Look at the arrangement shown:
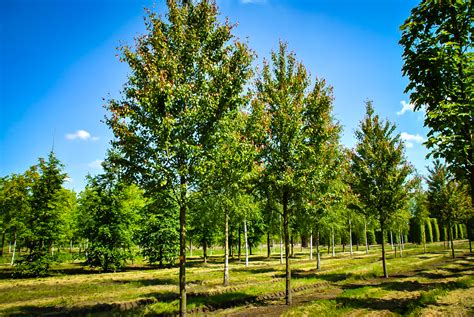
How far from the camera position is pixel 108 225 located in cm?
3659

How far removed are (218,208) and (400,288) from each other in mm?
12812

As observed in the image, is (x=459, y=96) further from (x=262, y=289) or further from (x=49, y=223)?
(x=49, y=223)

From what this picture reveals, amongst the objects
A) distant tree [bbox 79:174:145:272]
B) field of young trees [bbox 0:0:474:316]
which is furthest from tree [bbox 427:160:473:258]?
distant tree [bbox 79:174:145:272]

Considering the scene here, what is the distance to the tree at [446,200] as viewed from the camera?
3512 centimetres

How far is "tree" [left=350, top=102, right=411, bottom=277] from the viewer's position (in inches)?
938

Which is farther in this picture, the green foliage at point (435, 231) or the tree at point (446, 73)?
the green foliage at point (435, 231)

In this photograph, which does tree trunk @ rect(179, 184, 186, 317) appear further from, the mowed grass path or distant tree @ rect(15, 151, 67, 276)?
distant tree @ rect(15, 151, 67, 276)

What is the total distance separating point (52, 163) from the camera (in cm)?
3475

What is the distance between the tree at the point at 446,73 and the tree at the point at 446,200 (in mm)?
30119

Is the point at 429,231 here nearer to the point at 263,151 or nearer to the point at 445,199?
the point at 445,199

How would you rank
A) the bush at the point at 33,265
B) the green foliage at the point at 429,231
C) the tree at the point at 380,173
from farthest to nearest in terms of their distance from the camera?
1. the green foliage at the point at 429,231
2. the bush at the point at 33,265
3. the tree at the point at 380,173

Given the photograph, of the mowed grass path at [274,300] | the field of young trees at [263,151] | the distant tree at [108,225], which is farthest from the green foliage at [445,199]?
the distant tree at [108,225]

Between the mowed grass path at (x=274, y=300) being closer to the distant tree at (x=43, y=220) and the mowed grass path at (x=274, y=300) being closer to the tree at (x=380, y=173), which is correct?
the tree at (x=380, y=173)

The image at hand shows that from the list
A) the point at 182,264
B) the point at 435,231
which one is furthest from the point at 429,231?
the point at 182,264
